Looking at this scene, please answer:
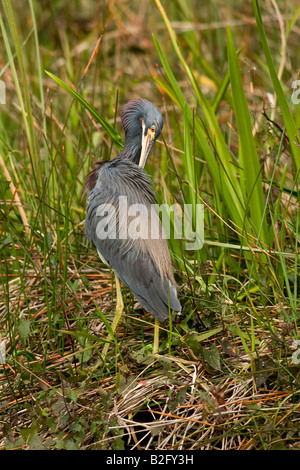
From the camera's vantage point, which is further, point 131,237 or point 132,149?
point 132,149

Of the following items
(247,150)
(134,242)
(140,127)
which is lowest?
(134,242)

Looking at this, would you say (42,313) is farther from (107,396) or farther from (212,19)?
(212,19)

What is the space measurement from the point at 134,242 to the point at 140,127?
0.67m

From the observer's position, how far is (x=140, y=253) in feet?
8.14

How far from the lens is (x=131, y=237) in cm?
251

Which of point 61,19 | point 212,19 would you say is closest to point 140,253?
point 212,19

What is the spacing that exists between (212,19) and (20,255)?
3.73 m

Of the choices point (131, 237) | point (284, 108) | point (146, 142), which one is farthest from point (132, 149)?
point (284, 108)

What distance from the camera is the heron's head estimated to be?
2.78 meters

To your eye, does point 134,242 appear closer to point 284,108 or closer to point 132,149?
point 132,149

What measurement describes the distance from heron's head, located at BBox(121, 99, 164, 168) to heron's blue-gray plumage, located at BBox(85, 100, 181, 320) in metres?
0.13

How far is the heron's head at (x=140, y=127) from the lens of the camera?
278 cm

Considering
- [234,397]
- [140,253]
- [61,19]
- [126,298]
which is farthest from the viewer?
[61,19]

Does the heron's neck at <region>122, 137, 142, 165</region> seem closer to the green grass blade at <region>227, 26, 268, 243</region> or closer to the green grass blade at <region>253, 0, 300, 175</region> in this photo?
the green grass blade at <region>227, 26, 268, 243</region>
